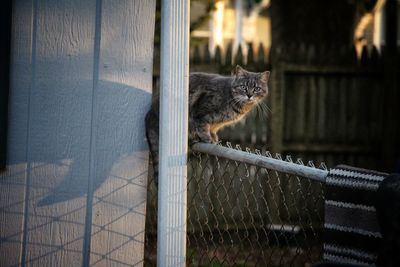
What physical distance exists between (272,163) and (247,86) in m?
2.01

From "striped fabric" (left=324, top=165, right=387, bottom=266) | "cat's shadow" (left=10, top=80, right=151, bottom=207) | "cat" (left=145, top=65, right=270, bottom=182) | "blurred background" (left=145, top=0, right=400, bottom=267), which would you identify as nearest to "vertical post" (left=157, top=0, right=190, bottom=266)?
"cat's shadow" (left=10, top=80, right=151, bottom=207)

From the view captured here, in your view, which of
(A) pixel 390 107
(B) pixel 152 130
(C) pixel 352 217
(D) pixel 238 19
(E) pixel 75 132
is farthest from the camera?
(D) pixel 238 19

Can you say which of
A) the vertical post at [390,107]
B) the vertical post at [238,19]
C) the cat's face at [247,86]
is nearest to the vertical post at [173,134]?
the cat's face at [247,86]

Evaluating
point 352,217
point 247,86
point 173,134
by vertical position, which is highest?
point 247,86

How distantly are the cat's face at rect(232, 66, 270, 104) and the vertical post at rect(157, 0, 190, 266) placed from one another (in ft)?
6.18

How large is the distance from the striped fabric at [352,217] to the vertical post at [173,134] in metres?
0.67

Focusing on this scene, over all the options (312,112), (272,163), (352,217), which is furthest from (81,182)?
(312,112)

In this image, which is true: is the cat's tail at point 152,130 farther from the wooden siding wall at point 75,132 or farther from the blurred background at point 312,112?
the blurred background at point 312,112

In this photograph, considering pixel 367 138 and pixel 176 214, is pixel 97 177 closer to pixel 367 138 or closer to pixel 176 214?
pixel 176 214

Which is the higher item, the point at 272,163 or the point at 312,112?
the point at 312,112

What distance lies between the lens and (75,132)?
8.31 ft

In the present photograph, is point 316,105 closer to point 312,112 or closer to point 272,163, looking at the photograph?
point 312,112

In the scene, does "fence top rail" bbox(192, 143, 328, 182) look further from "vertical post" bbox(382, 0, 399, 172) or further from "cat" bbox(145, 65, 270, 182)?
"vertical post" bbox(382, 0, 399, 172)

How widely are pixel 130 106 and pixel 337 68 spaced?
3.98m
